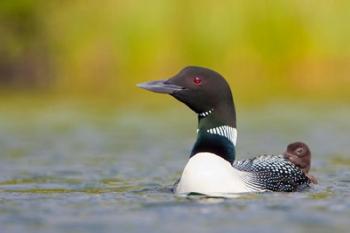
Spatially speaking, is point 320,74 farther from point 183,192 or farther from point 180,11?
point 183,192

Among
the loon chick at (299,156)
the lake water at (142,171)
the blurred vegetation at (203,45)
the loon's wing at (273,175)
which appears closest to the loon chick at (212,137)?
the loon's wing at (273,175)

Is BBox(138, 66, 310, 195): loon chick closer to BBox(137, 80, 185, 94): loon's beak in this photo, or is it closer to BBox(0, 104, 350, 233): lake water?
BBox(137, 80, 185, 94): loon's beak

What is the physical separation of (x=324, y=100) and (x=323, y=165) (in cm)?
719

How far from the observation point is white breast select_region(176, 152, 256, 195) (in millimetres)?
8320

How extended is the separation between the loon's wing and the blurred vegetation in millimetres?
11379

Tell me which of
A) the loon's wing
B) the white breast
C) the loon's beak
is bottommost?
the white breast

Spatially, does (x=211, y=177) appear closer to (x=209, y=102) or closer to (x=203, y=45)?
(x=209, y=102)

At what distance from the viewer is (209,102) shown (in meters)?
8.71

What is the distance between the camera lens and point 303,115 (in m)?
16.9

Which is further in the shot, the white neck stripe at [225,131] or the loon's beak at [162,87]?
the white neck stripe at [225,131]

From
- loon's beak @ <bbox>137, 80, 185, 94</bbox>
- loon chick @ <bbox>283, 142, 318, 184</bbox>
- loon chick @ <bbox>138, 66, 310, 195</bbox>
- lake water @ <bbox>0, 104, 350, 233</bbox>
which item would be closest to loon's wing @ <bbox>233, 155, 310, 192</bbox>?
loon chick @ <bbox>138, 66, 310, 195</bbox>

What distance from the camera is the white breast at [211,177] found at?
832cm

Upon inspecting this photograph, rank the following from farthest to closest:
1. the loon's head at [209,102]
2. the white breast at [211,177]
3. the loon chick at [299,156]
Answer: the loon chick at [299,156] < the loon's head at [209,102] < the white breast at [211,177]

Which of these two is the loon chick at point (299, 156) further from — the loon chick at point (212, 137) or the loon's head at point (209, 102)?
the loon's head at point (209, 102)
